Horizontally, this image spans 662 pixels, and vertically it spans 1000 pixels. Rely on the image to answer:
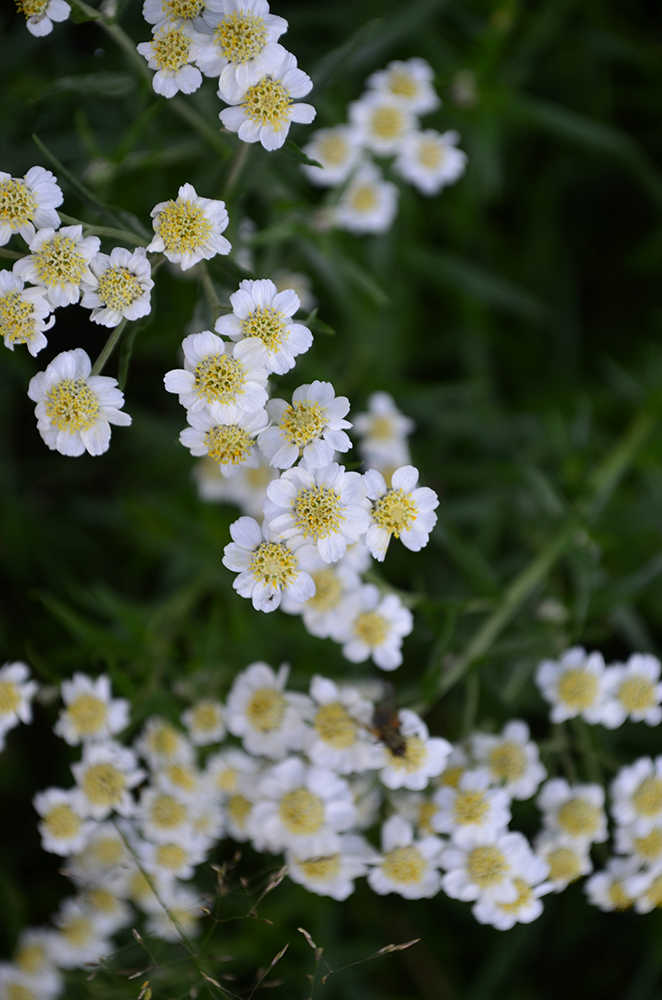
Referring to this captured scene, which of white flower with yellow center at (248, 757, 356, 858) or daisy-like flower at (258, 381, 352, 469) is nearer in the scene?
daisy-like flower at (258, 381, 352, 469)

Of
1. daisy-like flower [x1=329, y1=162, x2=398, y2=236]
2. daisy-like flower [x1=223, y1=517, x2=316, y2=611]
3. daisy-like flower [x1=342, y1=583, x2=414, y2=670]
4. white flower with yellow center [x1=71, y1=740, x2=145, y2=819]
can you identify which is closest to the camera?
daisy-like flower [x1=223, y1=517, x2=316, y2=611]

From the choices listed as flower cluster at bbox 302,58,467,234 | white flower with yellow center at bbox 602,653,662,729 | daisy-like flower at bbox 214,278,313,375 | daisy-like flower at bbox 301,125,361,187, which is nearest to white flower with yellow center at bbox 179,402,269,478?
daisy-like flower at bbox 214,278,313,375

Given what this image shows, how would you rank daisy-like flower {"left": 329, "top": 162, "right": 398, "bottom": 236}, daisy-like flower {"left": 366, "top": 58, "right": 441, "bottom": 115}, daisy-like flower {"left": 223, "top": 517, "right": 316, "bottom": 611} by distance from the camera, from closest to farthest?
daisy-like flower {"left": 223, "top": 517, "right": 316, "bottom": 611} < daisy-like flower {"left": 366, "top": 58, "right": 441, "bottom": 115} < daisy-like flower {"left": 329, "top": 162, "right": 398, "bottom": 236}

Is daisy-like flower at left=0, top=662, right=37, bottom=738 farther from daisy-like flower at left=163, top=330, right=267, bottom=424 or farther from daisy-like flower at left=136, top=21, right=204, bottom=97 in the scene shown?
daisy-like flower at left=136, top=21, right=204, bottom=97

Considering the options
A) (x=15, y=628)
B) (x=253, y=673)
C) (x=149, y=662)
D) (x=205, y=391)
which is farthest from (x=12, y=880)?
(x=205, y=391)

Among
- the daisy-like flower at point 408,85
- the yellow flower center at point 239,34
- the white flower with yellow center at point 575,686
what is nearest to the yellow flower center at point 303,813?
the white flower with yellow center at point 575,686

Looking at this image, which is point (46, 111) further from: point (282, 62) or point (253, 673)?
point (253, 673)
